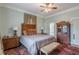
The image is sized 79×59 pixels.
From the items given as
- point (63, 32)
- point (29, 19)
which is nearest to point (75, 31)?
point (63, 32)

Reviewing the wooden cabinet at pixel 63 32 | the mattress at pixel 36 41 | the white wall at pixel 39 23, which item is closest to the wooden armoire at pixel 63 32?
the wooden cabinet at pixel 63 32

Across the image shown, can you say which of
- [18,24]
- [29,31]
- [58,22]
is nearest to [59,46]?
[58,22]

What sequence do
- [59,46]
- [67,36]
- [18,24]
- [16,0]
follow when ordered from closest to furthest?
[16,0]
[18,24]
[59,46]
[67,36]

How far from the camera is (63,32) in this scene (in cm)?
212

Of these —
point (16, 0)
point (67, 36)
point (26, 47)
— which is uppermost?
point (16, 0)

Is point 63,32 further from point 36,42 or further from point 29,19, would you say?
point 29,19

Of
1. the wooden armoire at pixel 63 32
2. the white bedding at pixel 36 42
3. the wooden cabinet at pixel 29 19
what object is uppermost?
the wooden cabinet at pixel 29 19

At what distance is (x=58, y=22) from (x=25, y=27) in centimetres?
80

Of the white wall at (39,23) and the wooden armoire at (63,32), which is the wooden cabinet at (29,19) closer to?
the white wall at (39,23)

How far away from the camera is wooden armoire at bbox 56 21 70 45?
80.4 inches

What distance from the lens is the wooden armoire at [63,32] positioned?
2.04 metres

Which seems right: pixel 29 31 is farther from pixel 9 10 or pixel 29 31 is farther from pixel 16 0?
pixel 16 0

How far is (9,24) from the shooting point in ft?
5.62

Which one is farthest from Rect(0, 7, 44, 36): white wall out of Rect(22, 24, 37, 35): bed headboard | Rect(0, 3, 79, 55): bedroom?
Rect(22, 24, 37, 35): bed headboard
